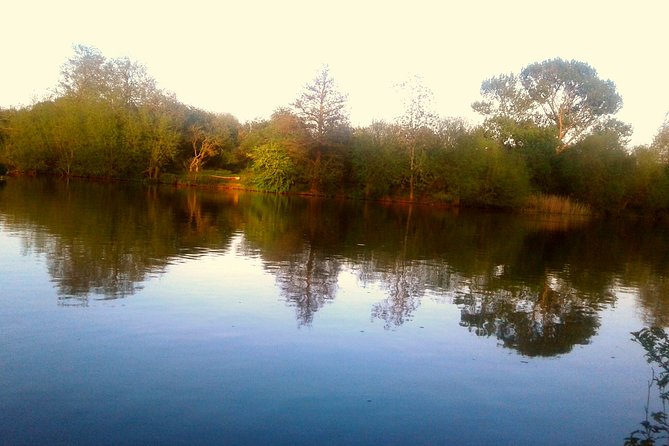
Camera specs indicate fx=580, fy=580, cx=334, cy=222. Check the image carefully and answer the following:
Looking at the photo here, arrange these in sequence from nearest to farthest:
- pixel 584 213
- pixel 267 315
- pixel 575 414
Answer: pixel 575 414, pixel 267 315, pixel 584 213

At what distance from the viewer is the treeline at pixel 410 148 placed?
54781 millimetres

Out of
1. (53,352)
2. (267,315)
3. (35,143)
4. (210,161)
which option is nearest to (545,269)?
(267,315)

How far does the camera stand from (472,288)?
45.8ft

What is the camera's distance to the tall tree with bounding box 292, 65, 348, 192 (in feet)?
191

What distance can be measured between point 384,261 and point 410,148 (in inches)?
1580

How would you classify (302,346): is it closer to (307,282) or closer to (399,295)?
(399,295)

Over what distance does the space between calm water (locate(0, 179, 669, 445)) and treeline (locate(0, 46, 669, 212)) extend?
3774 centimetres

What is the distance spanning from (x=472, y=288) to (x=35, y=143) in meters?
55.0

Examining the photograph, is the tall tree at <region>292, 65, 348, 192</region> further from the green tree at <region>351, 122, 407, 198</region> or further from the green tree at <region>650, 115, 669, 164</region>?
the green tree at <region>650, 115, 669, 164</region>

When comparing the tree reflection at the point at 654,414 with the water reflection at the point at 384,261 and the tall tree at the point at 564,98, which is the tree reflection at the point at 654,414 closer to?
the water reflection at the point at 384,261

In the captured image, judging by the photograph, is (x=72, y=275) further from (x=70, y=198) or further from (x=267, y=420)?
(x=70, y=198)

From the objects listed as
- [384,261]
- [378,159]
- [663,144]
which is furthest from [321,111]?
[384,261]

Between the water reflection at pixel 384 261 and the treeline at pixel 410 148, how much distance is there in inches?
997

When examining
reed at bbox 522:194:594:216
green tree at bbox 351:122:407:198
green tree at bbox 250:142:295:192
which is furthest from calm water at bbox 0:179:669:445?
green tree at bbox 250:142:295:192
